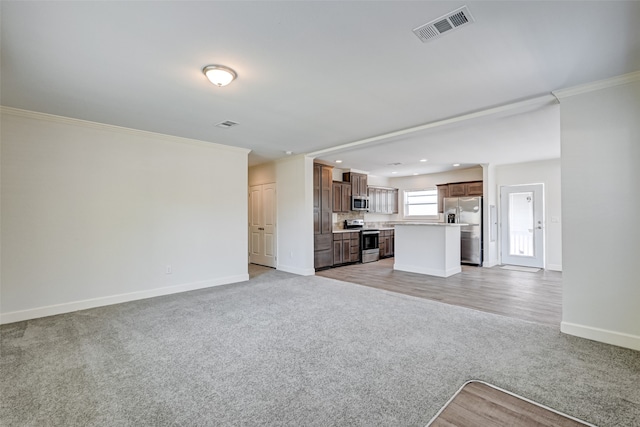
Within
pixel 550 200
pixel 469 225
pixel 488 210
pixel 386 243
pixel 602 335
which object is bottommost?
pixel 602 335

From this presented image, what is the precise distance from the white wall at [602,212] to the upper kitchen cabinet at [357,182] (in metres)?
5.30

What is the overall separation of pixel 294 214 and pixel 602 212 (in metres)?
4.85

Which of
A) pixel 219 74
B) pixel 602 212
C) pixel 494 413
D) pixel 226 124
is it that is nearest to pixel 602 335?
pixel 602 212

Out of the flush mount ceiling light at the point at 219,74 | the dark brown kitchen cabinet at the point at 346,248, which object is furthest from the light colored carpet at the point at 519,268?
the flush mount ceiling light at the point at 219,74

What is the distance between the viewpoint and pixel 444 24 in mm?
2025

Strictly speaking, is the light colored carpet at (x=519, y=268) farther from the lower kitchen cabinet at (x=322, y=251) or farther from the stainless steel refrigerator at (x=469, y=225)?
the lower kitchen cabinet at (x=322, y=251)

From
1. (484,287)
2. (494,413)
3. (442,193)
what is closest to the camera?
(494,413)

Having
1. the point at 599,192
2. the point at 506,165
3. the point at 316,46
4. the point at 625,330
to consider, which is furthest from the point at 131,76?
the point at 506,165

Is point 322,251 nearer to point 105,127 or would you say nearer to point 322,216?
point 322,216

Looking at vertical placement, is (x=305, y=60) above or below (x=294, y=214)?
above

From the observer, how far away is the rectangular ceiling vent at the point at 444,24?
1926mm

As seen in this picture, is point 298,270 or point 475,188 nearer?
point 298,270

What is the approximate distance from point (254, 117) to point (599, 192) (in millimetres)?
3900

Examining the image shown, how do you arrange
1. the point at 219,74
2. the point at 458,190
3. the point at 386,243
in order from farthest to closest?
the point at 386,243 < the point at 458,190 < the point at 219,74
